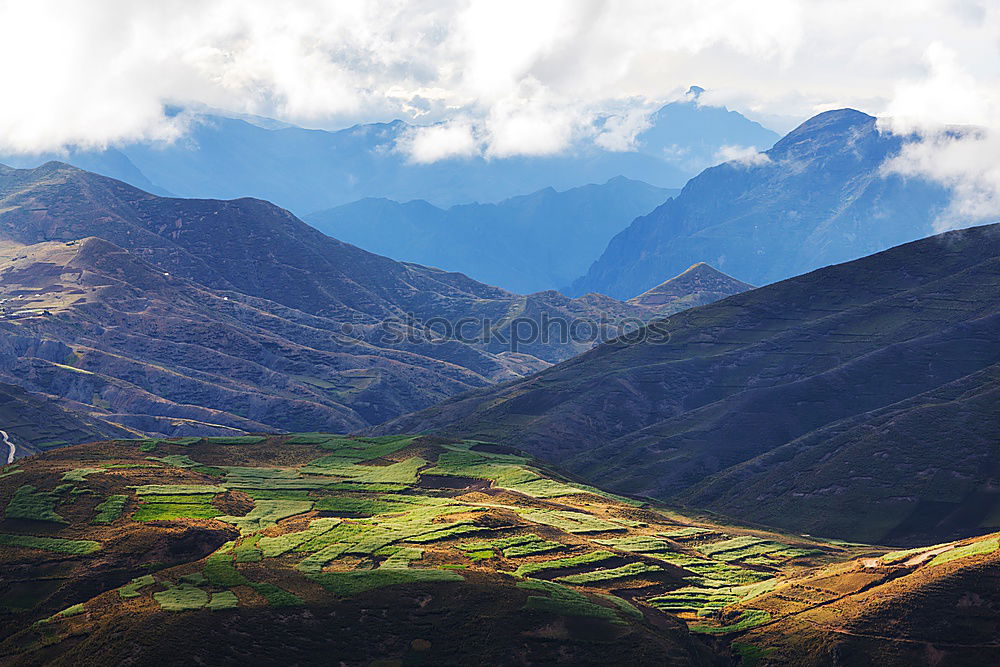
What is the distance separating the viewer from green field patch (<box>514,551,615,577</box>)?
7564cm

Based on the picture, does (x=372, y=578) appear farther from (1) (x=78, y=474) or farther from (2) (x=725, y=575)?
(1) (x=78, y=474)

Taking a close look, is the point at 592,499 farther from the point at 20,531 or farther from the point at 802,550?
the point at 20,531

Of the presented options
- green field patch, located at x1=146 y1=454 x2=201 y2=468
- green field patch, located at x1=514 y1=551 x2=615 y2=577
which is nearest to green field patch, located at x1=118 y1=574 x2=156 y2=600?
green field patch, located at x1=514 y1=551 x2=615 y2=577

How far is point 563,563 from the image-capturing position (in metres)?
78.6

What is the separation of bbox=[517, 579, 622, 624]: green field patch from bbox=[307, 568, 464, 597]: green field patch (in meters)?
5.90

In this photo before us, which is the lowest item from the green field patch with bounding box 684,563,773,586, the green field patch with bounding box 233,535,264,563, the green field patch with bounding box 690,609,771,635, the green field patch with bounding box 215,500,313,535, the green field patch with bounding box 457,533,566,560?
the green field patch with bounding box 690,609,771,635

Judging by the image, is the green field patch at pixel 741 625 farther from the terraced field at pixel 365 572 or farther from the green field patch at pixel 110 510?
the green field patch at pixel 110 510

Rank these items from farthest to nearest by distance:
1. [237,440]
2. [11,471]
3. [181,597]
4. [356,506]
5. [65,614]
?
[237,440] → [356,506] → [11,471] → [181,597] → [65,614]

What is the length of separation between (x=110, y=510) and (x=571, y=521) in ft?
146

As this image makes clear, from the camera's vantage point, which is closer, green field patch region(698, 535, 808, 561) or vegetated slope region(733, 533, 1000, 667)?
vegetated slope region(733, 533, 1000, 667)

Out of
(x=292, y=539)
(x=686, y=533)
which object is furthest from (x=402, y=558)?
(x=686, y=533)

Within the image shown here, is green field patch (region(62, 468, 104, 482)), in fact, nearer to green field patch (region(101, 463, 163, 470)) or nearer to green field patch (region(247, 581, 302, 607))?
green field patch (region(101, 463, 163, 470))

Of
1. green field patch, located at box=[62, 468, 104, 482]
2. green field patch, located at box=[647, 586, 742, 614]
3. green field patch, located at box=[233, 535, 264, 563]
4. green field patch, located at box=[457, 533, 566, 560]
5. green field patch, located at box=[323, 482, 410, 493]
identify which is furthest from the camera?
green field patch, located at box=[323, 482, 410, 493]

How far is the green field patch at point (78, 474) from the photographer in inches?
3406
